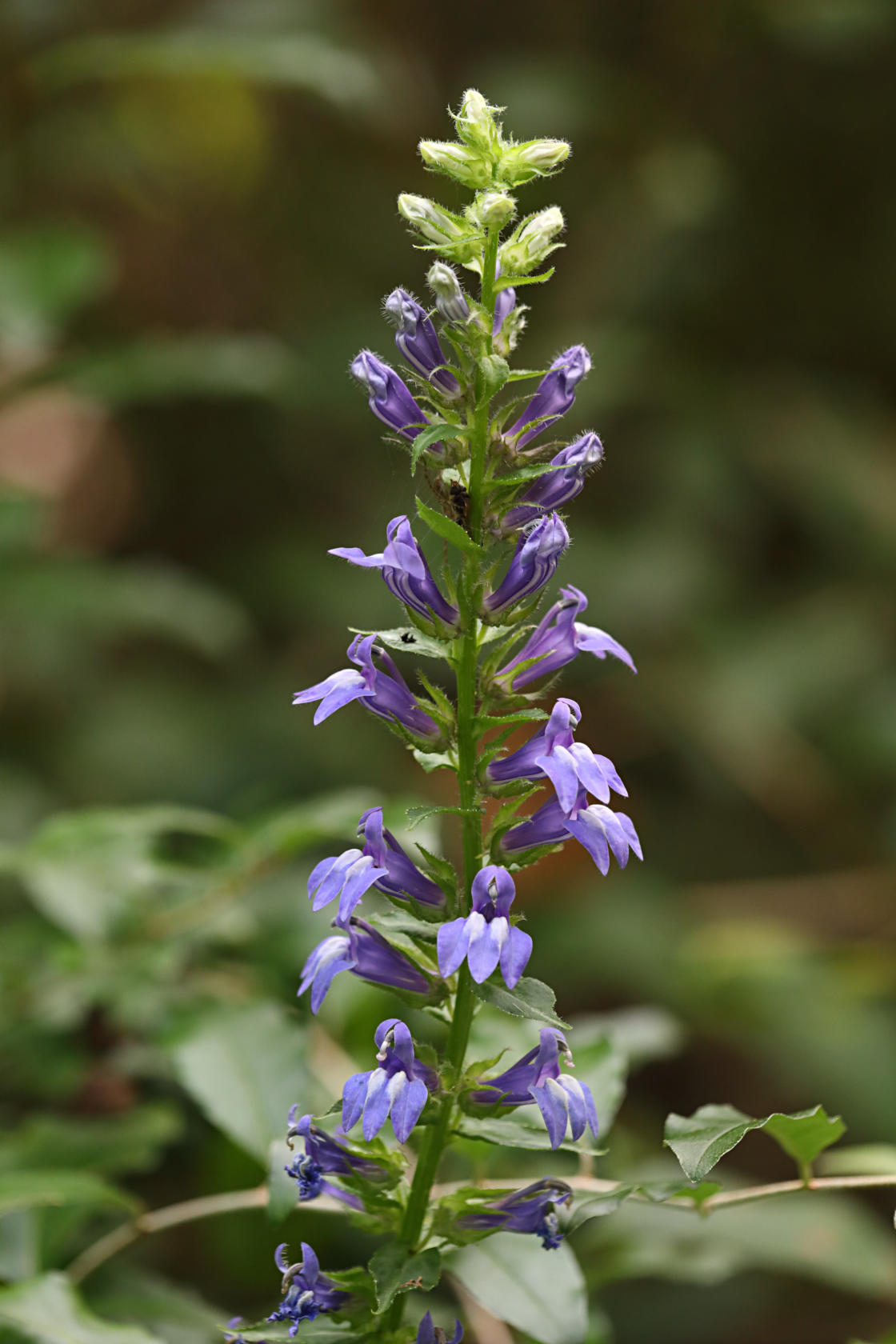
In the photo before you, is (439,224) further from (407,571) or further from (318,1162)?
A: (318,1162)

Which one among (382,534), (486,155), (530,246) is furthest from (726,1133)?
(382,534)

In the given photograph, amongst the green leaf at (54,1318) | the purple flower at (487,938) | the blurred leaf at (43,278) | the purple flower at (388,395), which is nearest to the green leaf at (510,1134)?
the purple flower at (487,938)

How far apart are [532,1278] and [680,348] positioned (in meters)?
4.53

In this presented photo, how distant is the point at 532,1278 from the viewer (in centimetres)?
139

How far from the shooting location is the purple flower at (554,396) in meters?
1.26

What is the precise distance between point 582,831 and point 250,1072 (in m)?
0.87

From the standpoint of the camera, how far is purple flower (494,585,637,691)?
1261 millimetres

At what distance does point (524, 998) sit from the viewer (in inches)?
45.5

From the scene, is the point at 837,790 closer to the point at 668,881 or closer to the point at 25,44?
the point at 668,881

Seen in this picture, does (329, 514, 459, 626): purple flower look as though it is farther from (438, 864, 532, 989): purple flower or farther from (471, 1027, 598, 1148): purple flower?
(471, 1027, 598, 1148): purple flower

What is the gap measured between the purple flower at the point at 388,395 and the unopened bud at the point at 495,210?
165mm

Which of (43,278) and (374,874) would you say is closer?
(374,874)

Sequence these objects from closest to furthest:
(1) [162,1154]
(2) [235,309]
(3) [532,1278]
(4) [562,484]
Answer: (4) [562,484], (3) [532,1278], (1) [162,1154], (2) [235,309]

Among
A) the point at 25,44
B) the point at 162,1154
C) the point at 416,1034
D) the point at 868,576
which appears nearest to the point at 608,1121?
the point at 416,1034
